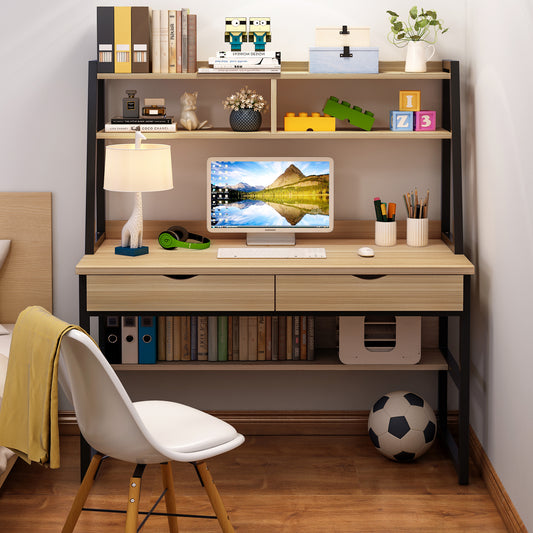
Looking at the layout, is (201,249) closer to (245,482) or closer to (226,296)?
(226,296)

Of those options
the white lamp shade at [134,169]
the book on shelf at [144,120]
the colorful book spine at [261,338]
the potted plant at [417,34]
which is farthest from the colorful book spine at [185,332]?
the potted plant at [417,34]

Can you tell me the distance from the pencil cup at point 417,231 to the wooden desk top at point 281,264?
7cm

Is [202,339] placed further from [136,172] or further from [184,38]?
[184,38]

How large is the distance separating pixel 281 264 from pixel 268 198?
1.45 feet

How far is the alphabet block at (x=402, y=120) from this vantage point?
3125mm

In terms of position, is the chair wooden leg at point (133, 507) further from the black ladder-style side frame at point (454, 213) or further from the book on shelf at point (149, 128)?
the book on shelf at point (149, 128)

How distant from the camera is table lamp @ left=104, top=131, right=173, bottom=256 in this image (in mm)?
2947

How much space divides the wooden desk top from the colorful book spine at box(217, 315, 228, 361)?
0.97 ft

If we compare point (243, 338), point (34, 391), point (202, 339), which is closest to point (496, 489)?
point (243, 338)

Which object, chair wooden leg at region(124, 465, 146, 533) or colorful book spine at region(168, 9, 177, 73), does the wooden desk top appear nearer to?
Answer: colorful book spine at region(168, 9, 177, 73)

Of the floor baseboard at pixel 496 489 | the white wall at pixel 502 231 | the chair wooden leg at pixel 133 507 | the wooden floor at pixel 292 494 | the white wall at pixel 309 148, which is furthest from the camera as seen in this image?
the white wall at pixel 309 148

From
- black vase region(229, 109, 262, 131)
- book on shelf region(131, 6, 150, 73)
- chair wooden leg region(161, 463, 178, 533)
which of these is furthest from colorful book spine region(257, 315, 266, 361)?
book on shelf region(131, 6, 150, 73)

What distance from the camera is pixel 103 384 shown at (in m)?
2.06

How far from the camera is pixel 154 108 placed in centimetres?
318
